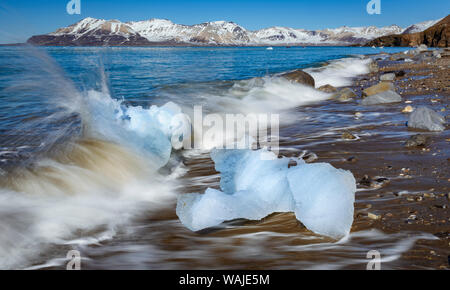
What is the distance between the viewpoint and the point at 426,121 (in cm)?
470

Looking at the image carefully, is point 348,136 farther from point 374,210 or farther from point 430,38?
point 430,38

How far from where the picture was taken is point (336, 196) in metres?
2.36

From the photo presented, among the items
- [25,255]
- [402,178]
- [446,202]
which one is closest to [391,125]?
[402,178]

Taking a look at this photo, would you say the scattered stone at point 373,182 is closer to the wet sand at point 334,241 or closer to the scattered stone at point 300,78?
the wet sand at point 334,241

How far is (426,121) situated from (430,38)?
239 feet

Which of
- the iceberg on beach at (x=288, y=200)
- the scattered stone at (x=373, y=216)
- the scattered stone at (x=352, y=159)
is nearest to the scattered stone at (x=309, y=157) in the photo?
the scattered stone at (x=352, y=159)

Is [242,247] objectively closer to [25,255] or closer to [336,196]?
[336,196]

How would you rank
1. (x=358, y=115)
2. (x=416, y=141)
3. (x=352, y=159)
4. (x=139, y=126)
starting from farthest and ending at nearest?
(x=358, y=115) → (x=139, y=126) → (x=416, y=141) → (x=352, y=159)

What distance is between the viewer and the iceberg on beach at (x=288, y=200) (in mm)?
2295

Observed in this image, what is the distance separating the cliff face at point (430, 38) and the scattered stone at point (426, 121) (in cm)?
6680

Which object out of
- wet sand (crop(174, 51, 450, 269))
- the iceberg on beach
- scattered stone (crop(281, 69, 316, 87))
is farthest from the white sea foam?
the iceberg on beach

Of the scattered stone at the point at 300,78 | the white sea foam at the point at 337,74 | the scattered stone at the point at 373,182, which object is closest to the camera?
the scattered stone at the point at 373,182

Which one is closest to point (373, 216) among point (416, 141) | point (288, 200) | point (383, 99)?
point (288, 200)

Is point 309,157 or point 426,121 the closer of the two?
point 309,157
